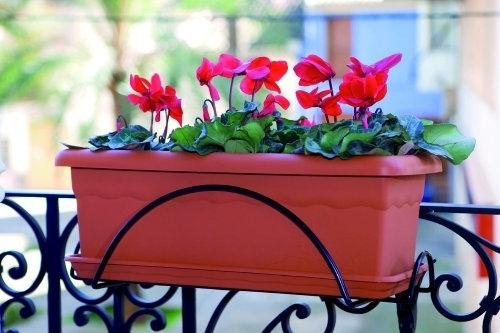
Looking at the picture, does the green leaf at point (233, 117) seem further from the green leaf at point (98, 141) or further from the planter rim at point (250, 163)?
the green leaf at point (98, 141)

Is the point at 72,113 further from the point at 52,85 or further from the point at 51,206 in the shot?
the point at 51,206

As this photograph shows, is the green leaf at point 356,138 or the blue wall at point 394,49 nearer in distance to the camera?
the green leaf at point 356,138

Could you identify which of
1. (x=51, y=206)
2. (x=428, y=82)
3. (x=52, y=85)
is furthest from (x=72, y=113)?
(x=428, y=82)

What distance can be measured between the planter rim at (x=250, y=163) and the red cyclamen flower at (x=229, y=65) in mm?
146

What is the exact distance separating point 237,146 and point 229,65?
16cm

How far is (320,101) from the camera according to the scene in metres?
1.23

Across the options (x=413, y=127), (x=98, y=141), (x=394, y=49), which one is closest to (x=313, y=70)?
(x=413, y=127)

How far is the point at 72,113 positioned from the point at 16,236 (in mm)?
4808

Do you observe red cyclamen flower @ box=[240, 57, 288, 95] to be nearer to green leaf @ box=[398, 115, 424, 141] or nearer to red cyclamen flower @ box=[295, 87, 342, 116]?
red cyclamen flower @ box=[295, 87, 342, 116]

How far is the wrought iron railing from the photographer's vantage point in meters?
1.21

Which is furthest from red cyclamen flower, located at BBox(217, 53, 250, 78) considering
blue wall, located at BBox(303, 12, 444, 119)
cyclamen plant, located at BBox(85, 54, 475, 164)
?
blue wall, located at BBox(303, 12, 444, 119)

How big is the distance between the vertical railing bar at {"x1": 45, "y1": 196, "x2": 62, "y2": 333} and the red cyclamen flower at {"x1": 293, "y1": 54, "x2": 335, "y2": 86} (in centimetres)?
53

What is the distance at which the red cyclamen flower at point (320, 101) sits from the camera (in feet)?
3.98

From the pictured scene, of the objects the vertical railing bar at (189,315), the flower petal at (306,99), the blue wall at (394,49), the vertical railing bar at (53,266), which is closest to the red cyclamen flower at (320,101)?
the flower petal at (306,99)
